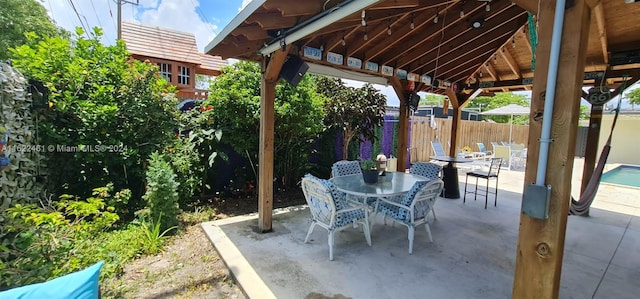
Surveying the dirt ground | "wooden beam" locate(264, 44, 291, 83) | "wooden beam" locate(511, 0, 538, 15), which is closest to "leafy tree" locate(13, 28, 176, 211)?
the dirt ground

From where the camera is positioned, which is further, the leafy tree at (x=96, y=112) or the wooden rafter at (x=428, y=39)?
the leafy tree at (x=96, y=112)

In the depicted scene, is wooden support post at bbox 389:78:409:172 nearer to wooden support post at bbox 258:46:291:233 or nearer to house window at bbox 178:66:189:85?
wooden support post at bbox 258:46:291:233

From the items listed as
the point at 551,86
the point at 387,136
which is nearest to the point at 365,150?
the point at 387,136

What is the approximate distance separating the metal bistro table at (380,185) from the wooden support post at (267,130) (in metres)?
0.87

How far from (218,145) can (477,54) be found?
178 inches

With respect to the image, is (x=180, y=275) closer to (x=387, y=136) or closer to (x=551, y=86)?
(x=551, y=86)

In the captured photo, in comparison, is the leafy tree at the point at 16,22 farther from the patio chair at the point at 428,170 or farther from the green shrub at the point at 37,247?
the patio chair at the point at 428,170

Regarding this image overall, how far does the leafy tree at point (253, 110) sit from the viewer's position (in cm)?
Answer: 434

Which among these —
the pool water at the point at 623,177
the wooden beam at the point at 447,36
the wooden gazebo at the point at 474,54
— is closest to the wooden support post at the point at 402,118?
the wooden gazebo at the point at 474,54

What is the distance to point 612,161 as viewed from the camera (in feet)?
42.0

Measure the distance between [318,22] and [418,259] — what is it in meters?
2.47

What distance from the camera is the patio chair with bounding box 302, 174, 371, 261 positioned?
2854mm

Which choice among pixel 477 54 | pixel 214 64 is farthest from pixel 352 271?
pixel 214 64

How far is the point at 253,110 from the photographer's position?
4328 millimetres
